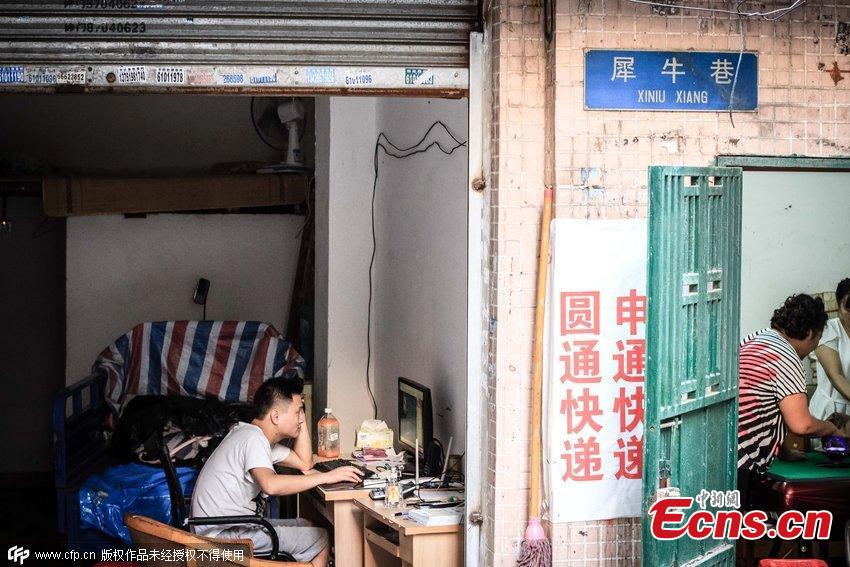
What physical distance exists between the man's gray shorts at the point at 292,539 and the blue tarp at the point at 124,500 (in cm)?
133

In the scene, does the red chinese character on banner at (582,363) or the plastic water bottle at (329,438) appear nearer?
the red chinese character on banner at (582,363)

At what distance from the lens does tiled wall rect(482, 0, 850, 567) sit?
176 inches

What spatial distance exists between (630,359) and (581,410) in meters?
0.30

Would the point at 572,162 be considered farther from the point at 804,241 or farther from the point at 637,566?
the point at 804,241

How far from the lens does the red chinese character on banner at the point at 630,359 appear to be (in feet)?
14.9

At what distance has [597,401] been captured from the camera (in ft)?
14.8

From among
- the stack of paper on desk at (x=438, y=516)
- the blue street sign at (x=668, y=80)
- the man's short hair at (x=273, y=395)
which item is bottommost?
the stack of paper on desk at (x=438, y=516)

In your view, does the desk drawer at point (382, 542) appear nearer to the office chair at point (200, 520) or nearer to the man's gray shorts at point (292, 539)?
the man's gray shorts at point (292, 539)

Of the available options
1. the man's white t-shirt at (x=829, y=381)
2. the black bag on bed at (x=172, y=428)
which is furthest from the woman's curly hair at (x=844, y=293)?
the black bag on bed at (x=172, y=428)

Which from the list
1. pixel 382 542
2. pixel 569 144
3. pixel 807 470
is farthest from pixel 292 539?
pixel 807 470

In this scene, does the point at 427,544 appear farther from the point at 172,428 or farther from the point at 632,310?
the point at 172,428

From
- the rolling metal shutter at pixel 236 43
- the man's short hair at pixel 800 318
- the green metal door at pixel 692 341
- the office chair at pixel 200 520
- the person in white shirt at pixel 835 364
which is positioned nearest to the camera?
the green metal door at pixel 692 341

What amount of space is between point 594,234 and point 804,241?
129 inches

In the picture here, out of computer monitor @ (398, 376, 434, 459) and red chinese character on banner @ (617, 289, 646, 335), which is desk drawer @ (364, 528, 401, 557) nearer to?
computer monitor @ (398, 376, 434, 459)
